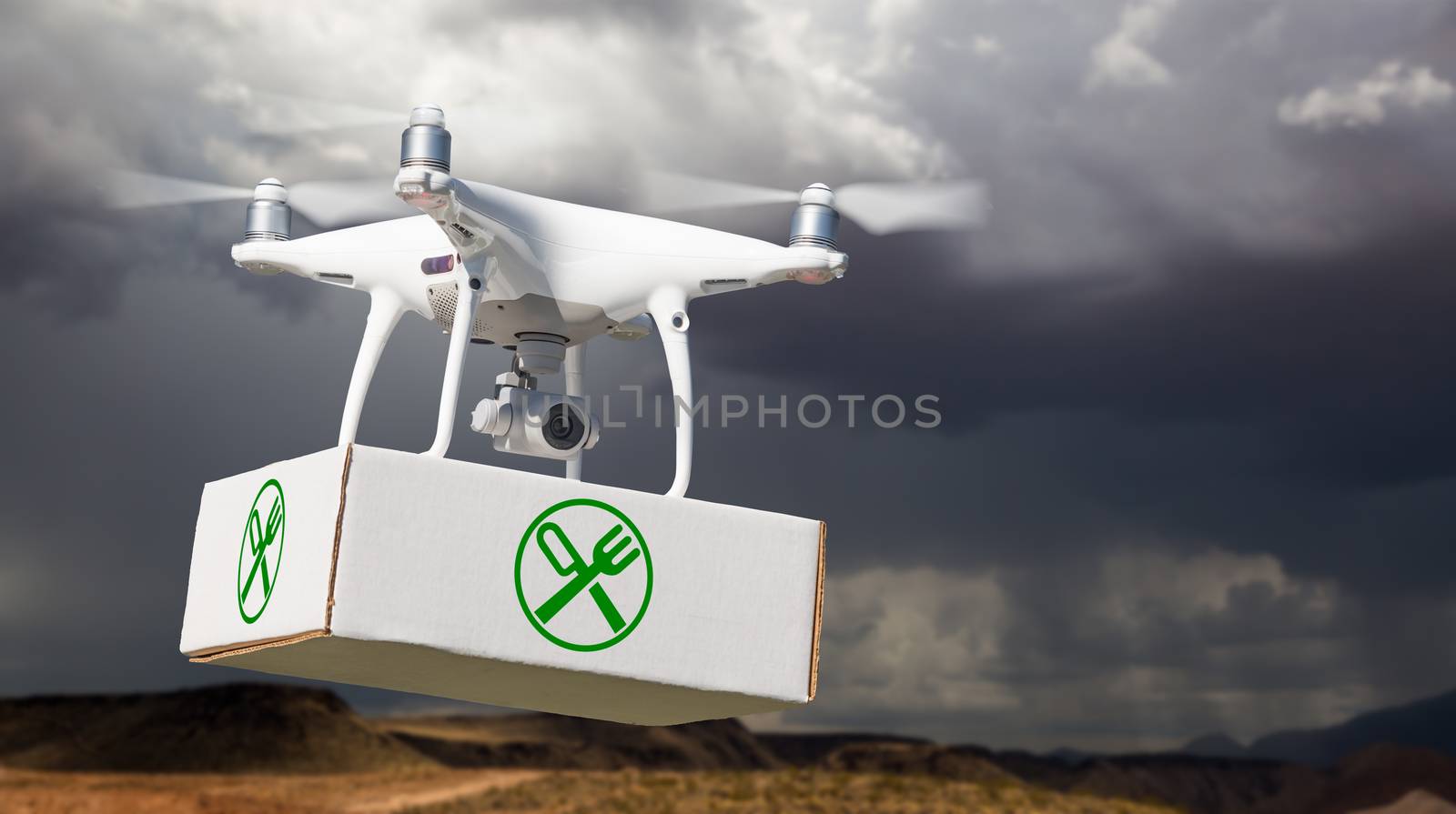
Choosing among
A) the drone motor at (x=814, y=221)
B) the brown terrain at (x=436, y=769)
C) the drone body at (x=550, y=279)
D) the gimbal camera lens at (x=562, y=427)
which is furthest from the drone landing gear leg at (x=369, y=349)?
the brown terrain at (x=436, y=769)

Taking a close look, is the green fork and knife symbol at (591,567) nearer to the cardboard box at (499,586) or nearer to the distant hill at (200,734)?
the cardboard box at (499,586)

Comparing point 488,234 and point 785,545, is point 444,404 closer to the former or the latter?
point 488,234

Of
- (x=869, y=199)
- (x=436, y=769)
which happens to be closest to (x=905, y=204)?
(x=869, y=199)

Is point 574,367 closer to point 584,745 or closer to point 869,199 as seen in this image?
point 869,199

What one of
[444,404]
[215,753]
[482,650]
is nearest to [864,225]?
[444,404]

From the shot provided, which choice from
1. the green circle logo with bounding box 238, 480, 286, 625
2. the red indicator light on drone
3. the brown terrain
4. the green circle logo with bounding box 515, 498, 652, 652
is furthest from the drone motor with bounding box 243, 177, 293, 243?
Answer: the brown terrain

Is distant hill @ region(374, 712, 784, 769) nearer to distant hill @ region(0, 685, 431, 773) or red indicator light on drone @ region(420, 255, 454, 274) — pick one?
distant hill @ region(0, 685, 431, 773)
